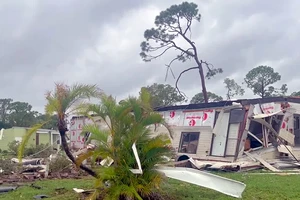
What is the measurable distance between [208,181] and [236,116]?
9375mm

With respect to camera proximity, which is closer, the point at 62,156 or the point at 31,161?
the point at 62,156

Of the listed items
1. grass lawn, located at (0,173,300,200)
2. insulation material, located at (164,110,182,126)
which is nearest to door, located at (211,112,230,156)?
insulation material, located at (164,110,182,126)

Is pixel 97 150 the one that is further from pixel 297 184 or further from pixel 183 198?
pixel 297 184

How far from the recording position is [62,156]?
16.1 meters

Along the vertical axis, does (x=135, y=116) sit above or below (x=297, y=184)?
above

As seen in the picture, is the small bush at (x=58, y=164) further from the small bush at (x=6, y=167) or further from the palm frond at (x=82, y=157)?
the palm frond at (x=82, y=157)

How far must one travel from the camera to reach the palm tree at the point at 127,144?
29.3 feet

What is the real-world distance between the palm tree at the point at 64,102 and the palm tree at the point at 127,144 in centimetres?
33

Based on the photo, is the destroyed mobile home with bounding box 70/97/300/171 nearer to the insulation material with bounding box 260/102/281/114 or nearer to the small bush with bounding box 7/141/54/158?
the insulation material with bounding box 260/102/281/114

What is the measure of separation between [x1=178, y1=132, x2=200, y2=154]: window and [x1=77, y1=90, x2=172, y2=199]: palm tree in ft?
36.0

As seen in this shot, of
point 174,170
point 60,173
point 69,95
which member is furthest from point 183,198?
point 60,173

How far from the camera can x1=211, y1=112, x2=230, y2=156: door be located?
1880cm

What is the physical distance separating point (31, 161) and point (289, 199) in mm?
12416

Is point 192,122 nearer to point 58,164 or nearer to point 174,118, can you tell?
point 174,118
